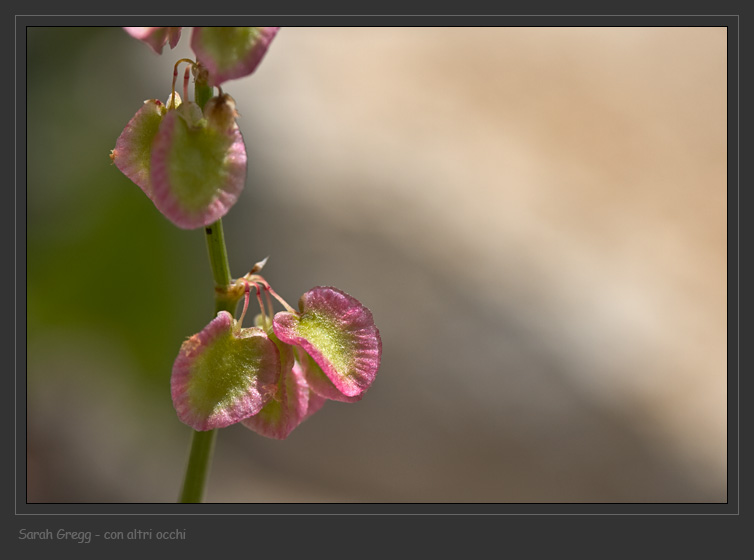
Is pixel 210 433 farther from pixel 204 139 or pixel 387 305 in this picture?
pixel 387 305

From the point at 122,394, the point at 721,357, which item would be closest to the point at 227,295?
the point at 122,394

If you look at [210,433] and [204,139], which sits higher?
[204,139]

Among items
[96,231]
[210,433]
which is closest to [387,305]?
[96,231]

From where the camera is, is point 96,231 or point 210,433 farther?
point 96,231

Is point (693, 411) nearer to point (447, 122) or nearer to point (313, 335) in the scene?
point (447, 122)

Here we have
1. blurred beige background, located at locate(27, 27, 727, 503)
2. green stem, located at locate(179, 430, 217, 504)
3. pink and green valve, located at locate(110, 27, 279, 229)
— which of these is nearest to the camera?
pink and green valve, located at locate(110, 27, 279, 229)

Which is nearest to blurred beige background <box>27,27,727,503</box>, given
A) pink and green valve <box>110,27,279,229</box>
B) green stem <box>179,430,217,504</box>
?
green stem <box>179,430,217,504</box>

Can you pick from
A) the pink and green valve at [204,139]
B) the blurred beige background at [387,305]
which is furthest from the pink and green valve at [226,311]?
the blurred beige background at [387,305]

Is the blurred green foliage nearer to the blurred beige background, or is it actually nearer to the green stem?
the blurred beige background
